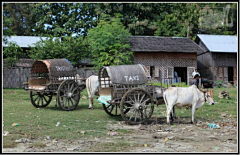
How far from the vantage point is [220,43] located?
2758 centimetres

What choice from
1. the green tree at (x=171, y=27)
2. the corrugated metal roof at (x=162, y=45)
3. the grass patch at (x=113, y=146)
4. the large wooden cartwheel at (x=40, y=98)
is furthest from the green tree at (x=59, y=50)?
the grass patch at (x=113, y=146)

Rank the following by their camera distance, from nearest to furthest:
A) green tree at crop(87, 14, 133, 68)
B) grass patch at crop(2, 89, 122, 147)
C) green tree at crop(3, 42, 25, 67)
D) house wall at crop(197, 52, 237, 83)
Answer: grass patch at crop(2, 89, 122, 147) < green tree at crop(3, 42, 25, 67) < green tree at crop(87, 14, 133, 68) < house wall at crop(197, 52, 237, 83)

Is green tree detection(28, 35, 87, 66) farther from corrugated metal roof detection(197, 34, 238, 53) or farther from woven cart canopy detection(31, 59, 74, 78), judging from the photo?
corrugated metal roof detection(197, 34, 238, 53)

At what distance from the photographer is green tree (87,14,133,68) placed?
22344 mm

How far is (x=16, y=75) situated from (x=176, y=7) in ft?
68.4

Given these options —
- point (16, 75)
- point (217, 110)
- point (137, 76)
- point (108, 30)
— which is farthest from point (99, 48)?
point (137, 76)

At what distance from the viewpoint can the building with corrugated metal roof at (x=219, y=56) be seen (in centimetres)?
2667

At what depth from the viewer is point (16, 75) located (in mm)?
22016

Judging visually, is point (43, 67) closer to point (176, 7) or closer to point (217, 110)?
point (217, 110)

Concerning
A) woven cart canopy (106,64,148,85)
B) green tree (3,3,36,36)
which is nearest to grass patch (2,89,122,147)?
woven cart canopy (106,64,148,85)

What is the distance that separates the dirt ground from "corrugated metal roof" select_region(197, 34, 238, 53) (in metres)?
19.5

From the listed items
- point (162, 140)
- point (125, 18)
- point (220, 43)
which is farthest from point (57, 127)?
point (125, 18)

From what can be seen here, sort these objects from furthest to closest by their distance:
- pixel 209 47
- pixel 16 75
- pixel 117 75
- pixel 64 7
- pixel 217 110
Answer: pixel 64 7, pixel 209 47, pixel 16 75, pixel 217 110, pixel 117 75

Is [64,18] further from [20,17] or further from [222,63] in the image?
[222,63]
